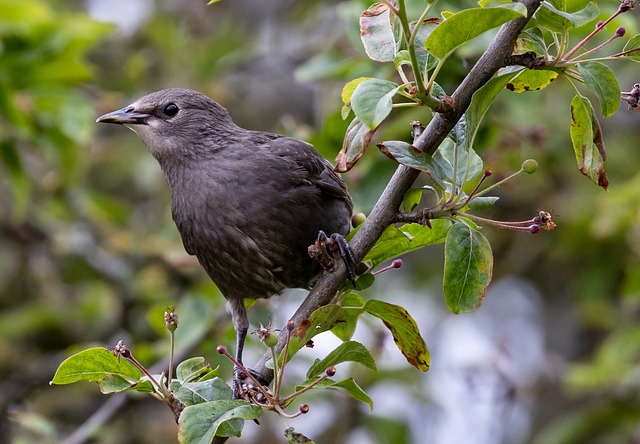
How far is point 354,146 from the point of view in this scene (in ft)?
8.89

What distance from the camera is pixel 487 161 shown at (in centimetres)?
494

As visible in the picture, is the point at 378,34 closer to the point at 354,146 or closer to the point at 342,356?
the point at 354,146

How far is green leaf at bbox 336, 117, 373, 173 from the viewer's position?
268 cm

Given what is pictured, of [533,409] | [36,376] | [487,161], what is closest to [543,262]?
[533,409]

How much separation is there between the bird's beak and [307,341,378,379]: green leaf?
168 centimetres

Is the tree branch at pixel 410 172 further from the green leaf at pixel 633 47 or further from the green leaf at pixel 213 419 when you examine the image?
the green leaf at pixel 633 47

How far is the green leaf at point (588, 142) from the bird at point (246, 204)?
3.78ft

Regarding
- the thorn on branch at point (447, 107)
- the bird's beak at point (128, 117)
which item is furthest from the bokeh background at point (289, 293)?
the thorn on branch at point (447, 107)

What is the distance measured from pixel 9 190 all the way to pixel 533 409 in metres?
4.46

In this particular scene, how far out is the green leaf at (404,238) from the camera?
9.59ft

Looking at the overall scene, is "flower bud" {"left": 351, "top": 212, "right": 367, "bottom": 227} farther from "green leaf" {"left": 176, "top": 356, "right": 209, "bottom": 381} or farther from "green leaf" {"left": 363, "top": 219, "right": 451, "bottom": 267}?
"green leaf" {"left": 176, "top": 356, "right": 209, "bottom": 381}

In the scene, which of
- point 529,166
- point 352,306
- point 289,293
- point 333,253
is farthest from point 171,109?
point 289,293

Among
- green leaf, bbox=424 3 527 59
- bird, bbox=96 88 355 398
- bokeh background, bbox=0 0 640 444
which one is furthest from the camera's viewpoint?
bokeh background, bbox=0 0 640 444

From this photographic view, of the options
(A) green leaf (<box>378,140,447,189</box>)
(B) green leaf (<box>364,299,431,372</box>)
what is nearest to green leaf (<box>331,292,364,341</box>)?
(B) green leaf (<box>364,299,431,372</box>)
